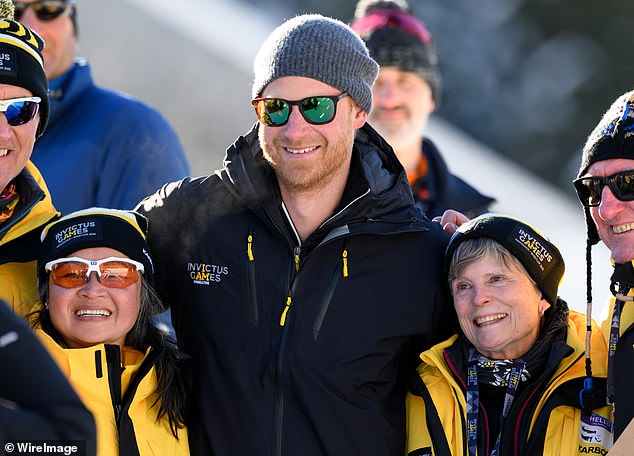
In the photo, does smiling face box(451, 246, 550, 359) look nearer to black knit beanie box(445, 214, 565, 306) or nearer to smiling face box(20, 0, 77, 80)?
black knit beanie box(445, 214, 565, 306)

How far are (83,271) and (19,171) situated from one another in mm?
406

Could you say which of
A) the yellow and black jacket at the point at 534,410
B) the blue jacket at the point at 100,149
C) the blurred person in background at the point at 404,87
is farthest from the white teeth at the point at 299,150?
the blurred person in background at the point at 404,87

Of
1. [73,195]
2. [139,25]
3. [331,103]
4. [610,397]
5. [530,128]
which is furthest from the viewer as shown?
[530,128]

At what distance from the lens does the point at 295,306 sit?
3.23 meters

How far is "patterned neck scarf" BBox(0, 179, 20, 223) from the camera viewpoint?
10.6ft

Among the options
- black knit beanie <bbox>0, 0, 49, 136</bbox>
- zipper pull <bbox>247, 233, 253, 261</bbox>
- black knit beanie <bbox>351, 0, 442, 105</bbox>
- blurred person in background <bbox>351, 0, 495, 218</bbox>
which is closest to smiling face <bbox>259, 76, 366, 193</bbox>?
zipper pull <bbox>247, 233, 253, 261</bbox>

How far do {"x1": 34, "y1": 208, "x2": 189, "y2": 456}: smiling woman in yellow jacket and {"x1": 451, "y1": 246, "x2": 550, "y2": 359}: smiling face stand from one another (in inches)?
36.4

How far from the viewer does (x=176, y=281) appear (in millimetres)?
3469

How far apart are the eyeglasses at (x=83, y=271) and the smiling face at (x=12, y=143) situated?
323 mm

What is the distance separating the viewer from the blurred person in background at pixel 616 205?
306cm

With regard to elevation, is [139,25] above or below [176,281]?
above

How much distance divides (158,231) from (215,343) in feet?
1.57

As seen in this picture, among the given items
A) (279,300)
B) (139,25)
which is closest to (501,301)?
(279,300)

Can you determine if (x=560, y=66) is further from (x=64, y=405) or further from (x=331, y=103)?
(x=64, y=405)
